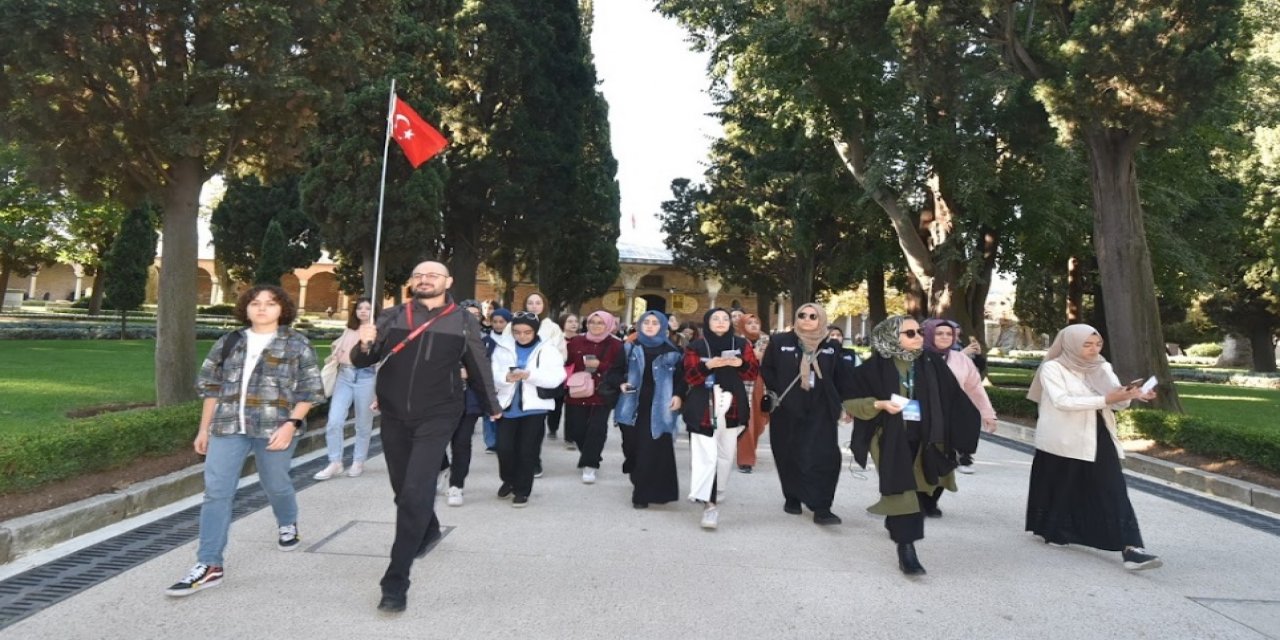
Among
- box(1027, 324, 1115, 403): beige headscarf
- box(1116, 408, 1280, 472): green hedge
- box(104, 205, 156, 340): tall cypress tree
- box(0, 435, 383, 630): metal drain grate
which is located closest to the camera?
box(0, 435, 383, 630): metal drain grate

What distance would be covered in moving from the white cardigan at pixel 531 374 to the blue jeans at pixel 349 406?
4.78 feet

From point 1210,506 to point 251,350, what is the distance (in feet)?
27.5

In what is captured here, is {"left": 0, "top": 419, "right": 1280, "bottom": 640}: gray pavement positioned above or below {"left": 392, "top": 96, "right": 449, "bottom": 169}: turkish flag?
below

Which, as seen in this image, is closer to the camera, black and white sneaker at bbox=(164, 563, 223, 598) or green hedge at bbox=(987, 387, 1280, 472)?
black and white sneaker at bbox=(164, 563, 223, 598)

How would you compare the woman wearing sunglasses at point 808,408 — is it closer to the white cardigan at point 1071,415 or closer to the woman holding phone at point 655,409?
the woman holding phone at point 655,409

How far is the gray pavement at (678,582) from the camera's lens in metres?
3.58

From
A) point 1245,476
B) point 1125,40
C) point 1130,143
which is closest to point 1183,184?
point 1130,143

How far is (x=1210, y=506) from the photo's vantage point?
22.7 ft

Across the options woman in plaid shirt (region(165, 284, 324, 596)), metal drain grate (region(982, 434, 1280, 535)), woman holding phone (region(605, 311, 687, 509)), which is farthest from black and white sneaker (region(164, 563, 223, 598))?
metal drain grate (region(982, 434, 1280, 535))

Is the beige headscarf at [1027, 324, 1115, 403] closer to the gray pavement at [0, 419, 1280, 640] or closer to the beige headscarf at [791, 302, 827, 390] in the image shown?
the gray pavement at [0, 419, 1280, 640]

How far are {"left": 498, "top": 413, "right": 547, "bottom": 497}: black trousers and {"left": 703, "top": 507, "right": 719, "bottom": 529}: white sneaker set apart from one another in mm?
1548

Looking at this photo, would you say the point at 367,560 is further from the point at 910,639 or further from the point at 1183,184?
the point at 1183,184

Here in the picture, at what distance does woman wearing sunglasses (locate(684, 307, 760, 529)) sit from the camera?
5648 mm

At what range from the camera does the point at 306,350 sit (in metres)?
4.34
